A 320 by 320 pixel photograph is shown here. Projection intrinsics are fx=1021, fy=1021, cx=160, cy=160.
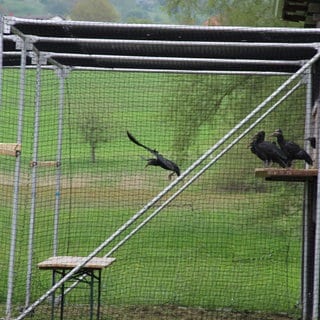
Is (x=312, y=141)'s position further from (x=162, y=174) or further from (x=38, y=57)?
(x=162, y=174)

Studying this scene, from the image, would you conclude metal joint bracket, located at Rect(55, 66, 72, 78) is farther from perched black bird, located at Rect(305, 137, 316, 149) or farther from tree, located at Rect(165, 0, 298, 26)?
tree, located at Rect(165, 0, 298, 26)

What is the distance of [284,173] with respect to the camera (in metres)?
8.84

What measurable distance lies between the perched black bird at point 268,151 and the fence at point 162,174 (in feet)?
0.68

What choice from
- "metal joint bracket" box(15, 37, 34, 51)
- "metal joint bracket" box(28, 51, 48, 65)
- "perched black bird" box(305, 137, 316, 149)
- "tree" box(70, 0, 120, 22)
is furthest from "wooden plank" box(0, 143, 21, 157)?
"tree" box(70, 0, 120, 22)

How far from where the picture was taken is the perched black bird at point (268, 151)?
369 inches

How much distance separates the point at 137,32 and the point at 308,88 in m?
2.32

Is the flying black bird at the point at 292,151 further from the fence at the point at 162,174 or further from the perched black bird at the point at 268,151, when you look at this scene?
the fence at the point at 162,174

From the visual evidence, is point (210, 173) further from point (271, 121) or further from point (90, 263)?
point (90, 263)

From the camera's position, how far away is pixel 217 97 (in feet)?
53.4

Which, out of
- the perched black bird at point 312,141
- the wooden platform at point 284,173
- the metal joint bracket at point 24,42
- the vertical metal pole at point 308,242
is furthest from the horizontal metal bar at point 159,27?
the vertical metal pole at point 308,242

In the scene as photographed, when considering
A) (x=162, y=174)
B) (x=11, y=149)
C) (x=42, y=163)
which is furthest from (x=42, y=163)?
(x=162, y=174)

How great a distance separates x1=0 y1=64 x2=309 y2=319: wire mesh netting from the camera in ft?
38.4

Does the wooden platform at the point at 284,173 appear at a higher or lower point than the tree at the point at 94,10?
lower

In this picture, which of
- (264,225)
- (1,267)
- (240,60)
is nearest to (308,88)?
(240,60)
